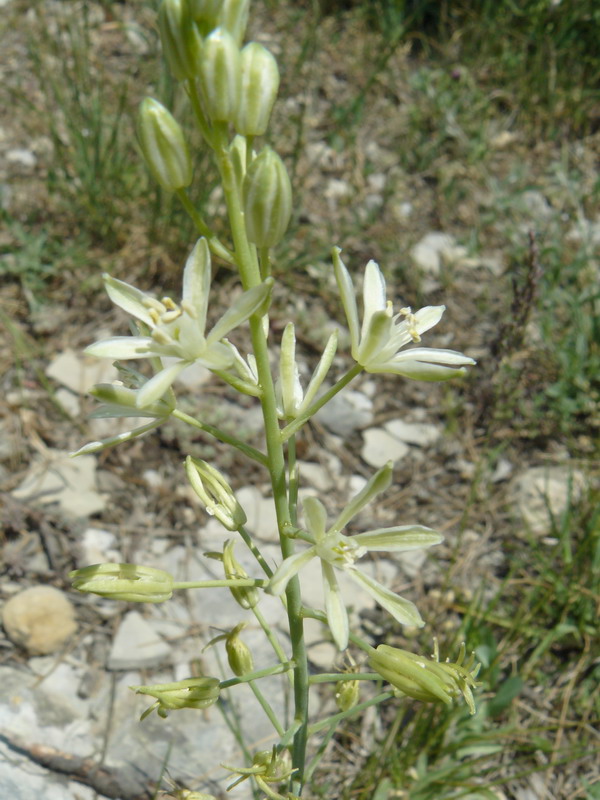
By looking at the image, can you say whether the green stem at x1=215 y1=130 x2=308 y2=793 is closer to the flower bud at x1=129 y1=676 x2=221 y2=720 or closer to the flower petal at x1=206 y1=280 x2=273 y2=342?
the flower petal at x1=206 y1=280 x2=273 y2=342

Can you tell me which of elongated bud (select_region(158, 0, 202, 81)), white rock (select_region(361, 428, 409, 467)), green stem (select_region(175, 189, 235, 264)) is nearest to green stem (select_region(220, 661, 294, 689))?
green stem (select_region(175, 189, 235, 264))

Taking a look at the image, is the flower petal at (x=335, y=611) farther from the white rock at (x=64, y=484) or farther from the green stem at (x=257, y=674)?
the white rock at (x=64, y=484)

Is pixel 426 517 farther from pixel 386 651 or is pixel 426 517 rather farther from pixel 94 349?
pixel 94 349

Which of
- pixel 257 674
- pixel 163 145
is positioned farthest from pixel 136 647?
pixel 163 145

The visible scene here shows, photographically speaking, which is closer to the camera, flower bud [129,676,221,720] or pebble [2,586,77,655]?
flower bud [129,676,221,720]

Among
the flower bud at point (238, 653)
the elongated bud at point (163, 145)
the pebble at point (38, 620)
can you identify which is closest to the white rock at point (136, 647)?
the pebble at point (38, 620)

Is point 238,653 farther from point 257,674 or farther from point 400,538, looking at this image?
point 400,538

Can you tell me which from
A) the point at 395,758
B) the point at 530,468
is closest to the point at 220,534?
the point at 395,758
